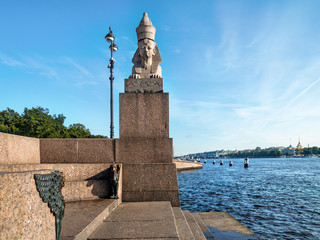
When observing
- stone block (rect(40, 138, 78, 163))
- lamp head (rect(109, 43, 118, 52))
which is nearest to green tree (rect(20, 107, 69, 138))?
lamp head (rect(109, 43, 118, 52))

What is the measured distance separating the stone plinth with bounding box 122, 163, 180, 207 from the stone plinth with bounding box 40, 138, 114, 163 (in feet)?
3.33

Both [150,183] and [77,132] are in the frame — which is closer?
[150,183]

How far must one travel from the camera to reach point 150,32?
675 cm

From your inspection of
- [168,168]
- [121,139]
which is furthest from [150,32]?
[168,168]

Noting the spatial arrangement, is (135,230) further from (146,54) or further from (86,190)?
(146,54)

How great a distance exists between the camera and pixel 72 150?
6.16 meters

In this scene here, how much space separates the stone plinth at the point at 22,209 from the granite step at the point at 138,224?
140cm

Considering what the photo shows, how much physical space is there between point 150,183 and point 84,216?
2.29 metres

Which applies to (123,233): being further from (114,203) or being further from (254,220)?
(254,220)

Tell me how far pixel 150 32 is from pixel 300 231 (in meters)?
8.93

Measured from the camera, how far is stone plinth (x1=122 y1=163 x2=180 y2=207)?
566cm

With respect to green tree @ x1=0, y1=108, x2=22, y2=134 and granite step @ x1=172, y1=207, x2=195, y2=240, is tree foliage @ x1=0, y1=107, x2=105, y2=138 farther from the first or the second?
granite step @ x1=172, y1=207, x2=195, y2=240

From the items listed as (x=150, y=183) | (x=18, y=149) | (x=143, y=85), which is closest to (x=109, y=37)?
(x=143, y=85)

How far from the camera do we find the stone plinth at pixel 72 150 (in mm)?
6121
